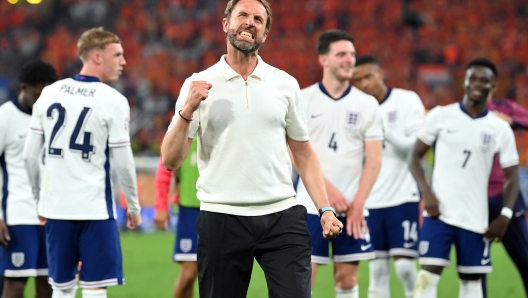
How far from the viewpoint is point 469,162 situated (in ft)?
21.6

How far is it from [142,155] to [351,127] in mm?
11991

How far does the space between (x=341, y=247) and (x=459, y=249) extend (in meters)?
1.08

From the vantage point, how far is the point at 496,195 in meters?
6.98

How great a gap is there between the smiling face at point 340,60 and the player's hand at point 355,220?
3.68ft

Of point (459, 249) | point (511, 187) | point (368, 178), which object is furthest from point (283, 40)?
point (368, 178)

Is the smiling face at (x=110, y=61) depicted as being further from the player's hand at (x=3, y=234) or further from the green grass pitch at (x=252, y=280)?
the green grass pitch at (x=252, y=280)

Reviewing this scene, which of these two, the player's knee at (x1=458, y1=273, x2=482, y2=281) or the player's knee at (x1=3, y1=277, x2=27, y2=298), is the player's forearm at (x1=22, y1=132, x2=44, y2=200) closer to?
the player's knee at (x1=3, y1=277, x2=27, y2=298)

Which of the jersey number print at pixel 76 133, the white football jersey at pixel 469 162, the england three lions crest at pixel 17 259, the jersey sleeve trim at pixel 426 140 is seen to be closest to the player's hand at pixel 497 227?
the white football jersey at pixel 469 162

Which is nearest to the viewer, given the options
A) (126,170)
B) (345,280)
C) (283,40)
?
(126,170)

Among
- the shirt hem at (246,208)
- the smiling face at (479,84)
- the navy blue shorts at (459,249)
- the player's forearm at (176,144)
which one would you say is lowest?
the navy blue shorts at (459,249)

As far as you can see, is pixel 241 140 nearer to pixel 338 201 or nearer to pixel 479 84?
pixel 338 201

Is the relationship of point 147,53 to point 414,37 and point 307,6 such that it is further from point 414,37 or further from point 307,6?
point 414,37

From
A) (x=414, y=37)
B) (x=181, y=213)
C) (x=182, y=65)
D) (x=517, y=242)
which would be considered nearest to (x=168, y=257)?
(x=181, y=213)

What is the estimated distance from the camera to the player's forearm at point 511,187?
257 inches
